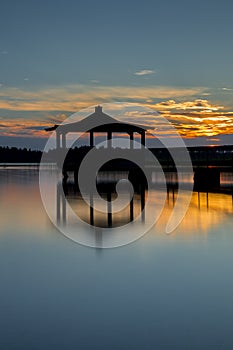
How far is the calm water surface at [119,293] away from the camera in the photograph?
13.0 feet

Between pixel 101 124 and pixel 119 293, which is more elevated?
pixel 101 124

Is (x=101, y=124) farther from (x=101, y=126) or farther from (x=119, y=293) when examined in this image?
(x=119, y=293)

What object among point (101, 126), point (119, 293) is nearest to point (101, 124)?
point (101, 126)

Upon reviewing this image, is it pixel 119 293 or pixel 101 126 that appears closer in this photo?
pixel 119 293

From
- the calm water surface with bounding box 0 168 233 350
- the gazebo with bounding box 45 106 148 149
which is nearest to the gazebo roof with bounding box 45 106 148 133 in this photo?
the gazebo with bounding box 45 106 148 149

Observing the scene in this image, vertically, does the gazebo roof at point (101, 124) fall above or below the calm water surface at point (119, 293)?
above

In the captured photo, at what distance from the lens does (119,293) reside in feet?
17.4

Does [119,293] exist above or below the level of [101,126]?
below

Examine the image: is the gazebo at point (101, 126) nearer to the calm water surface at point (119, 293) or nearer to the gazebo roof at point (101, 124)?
the gazebo roof at point (101, 124)

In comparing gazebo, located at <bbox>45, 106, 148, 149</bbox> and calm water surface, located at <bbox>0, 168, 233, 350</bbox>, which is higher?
gazebo, located at <bbox>45, 106, 148, 149</bbox>

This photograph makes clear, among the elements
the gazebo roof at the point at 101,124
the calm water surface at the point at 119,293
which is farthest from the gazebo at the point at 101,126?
the calm water surface at the point at 119,293

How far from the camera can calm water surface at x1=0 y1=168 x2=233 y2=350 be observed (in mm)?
3977

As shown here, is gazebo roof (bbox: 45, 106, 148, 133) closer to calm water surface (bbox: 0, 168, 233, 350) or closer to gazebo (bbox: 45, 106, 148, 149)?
gazebo (bbox: 45, 106, 148, 149)

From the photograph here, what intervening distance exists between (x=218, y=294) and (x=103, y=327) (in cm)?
156
